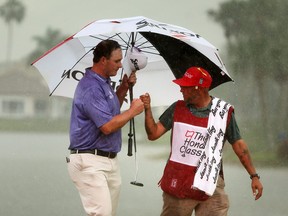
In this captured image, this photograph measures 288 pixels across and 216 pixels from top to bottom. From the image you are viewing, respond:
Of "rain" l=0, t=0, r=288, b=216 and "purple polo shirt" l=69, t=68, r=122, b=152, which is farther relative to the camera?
"rain" l=0, t=0, r=288, b=216

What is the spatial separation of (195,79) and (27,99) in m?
2.07

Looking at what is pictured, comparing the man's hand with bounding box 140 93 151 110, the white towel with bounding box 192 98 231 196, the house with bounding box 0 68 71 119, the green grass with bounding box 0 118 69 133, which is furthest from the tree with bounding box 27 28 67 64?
the white towel with bounding box 192 98 231 196

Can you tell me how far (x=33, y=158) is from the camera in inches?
246

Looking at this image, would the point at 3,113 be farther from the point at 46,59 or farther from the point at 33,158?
the point at 46,59

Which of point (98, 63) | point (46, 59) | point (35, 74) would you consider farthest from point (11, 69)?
point (98, 63)

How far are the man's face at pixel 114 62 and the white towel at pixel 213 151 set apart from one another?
52 centimetres

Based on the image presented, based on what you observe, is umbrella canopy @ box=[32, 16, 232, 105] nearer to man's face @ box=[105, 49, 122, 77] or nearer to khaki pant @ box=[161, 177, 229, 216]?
man's face @ box=[105, 49, 122, 77]

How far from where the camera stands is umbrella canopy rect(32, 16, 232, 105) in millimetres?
4785

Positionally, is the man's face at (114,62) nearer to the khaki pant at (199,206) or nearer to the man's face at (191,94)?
the man's face at (191,94)

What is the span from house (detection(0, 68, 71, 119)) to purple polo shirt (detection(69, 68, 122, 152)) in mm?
1726

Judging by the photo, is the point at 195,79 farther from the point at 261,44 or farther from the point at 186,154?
the point at 261,44

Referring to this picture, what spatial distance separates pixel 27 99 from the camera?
20.5ft

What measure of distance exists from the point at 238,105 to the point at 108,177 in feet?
6.44

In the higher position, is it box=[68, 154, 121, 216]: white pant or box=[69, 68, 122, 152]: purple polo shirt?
box=[69, 68, 122, 152]: purple polo shirt
